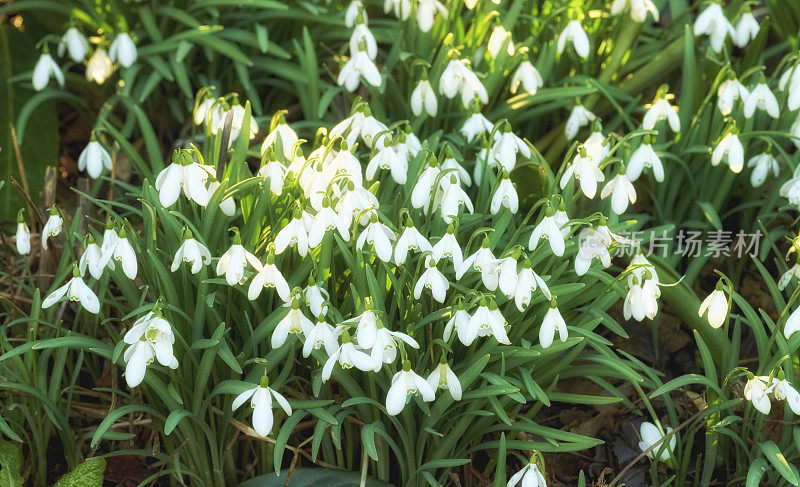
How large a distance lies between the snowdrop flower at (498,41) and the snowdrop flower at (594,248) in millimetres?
923

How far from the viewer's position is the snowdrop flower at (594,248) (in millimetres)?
1969

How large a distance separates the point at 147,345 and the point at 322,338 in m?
0.34

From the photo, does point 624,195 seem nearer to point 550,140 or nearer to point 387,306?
point 387,306

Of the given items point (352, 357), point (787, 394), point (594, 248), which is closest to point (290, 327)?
point (352, 357)

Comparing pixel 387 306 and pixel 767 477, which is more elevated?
pixel 387 306

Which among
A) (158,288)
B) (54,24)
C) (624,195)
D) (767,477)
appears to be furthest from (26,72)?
(767,477)

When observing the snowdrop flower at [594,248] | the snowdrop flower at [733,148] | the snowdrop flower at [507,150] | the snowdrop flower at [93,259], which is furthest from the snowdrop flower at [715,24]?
the snowdrop flower at [93,259]

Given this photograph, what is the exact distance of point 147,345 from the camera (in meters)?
1.72

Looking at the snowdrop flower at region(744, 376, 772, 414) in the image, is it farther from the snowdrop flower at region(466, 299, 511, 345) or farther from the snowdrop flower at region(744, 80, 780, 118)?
the snowdrop flower at region(744, 80, 780, 118)

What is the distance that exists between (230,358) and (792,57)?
1.83 m

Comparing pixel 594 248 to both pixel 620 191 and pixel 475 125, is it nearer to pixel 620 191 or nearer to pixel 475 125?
pixel 620 191

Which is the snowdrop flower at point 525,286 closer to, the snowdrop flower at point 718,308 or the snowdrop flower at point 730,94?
the snowdrop flower at point 718,308

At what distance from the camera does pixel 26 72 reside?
10.5 feet

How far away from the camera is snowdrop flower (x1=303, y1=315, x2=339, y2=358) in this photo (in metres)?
1.76
